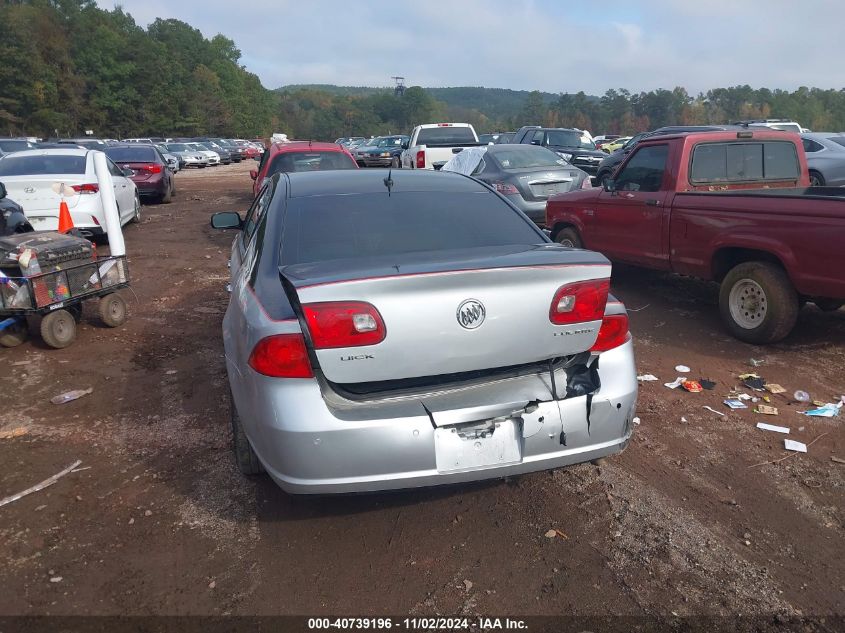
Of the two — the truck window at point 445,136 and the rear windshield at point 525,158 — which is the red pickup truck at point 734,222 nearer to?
the rear windshield at point 525,158

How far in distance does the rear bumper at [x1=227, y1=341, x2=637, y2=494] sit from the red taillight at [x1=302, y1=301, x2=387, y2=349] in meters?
0.23

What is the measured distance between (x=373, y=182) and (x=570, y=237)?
15.6 feet

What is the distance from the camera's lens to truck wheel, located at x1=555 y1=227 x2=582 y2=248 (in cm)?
835

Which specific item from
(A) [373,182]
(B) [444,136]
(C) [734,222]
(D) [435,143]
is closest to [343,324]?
(A) [373,182]

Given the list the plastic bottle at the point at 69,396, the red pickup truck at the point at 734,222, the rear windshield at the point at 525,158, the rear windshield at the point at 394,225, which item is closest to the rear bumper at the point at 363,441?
the rear windshield at the point at 394,225

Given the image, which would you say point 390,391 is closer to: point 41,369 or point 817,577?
A: point 817,577

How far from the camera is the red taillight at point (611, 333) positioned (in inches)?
129

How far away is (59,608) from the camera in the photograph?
9.11ft

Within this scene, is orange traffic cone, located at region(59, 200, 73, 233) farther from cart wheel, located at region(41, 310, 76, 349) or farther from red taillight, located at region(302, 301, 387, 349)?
red taillight, located at region(302, 301, 387, 349)

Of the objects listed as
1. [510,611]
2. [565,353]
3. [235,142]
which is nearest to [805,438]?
[565,353]

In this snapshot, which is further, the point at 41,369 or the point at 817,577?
the point at 41,369

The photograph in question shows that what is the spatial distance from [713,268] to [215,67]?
123 m

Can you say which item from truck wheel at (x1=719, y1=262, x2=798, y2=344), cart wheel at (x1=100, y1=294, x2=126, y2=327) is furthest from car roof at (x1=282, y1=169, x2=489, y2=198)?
cart wheel at (x1=100, y1=294, x2=126, y2=327)

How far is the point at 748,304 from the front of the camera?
596cm
